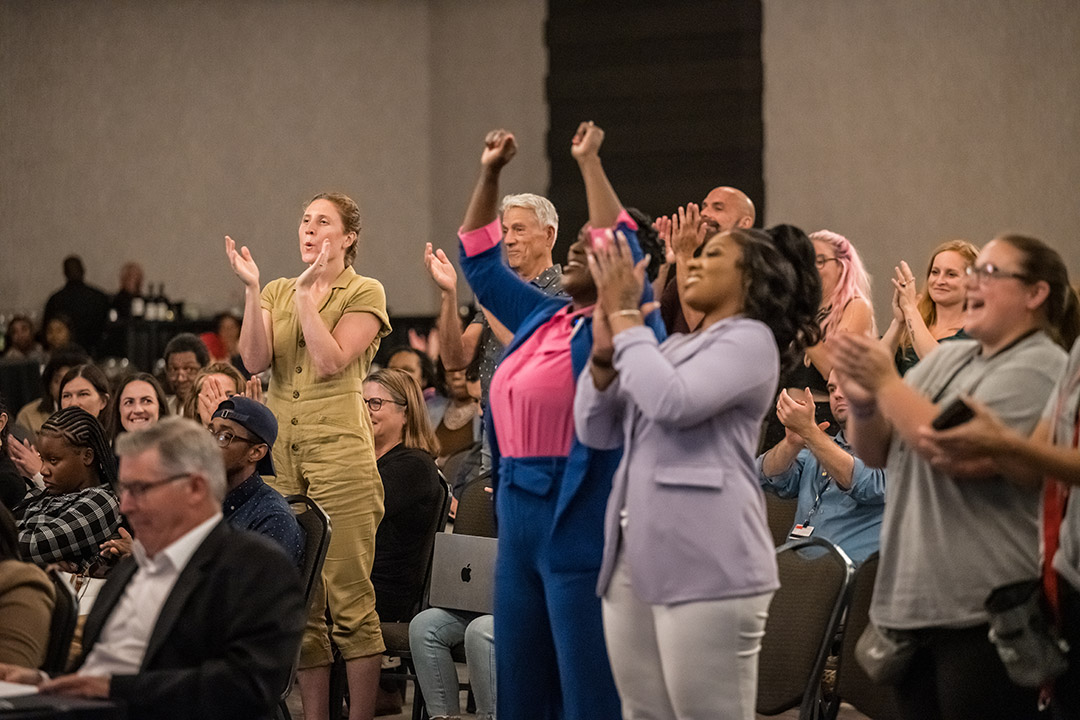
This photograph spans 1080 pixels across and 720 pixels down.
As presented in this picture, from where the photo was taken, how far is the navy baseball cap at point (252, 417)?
3.36 meters

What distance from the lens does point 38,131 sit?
A: 10.4m

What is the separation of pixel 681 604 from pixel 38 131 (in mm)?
9360

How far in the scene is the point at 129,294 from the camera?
1023 cm

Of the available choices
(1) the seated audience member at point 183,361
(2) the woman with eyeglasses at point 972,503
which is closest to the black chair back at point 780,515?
(2) the woman with eyeglasses at point 972,503

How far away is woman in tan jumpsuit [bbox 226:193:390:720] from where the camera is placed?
12.0 ft

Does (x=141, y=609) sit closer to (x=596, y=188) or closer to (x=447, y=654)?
(x=596, y=188)

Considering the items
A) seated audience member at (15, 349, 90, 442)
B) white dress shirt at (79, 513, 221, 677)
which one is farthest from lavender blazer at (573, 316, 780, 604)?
seated audience member at (15, 349, 90, 442)

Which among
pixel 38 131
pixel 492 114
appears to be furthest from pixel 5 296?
pixel 492 114

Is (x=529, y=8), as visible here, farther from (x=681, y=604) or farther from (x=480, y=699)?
(x=681, y=604)

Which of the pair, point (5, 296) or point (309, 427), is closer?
point (309, 427)

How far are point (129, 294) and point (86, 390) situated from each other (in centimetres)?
539

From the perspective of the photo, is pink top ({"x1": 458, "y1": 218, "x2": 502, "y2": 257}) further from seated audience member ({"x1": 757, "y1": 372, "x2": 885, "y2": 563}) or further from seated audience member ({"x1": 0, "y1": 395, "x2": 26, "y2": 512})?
seated audience member ({"x1": 0, "y1": 395, "x2": 26, "y2": 512})

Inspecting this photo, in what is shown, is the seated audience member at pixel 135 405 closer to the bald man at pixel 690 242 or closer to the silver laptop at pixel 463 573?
the silver laptop at pixel 463 573

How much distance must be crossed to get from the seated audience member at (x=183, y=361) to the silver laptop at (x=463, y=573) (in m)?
2.43
